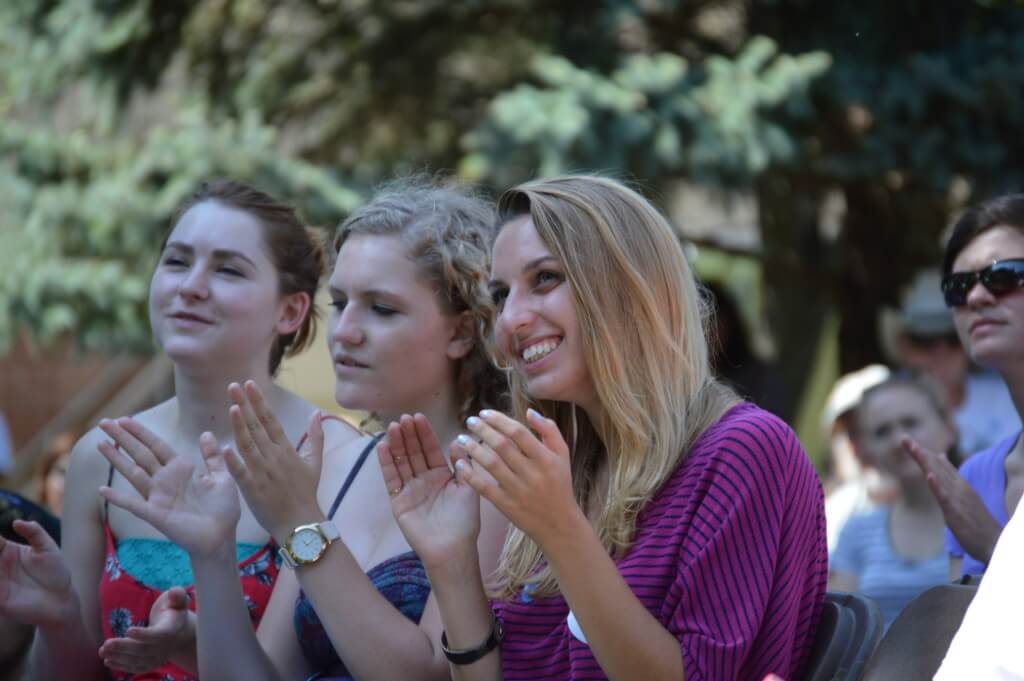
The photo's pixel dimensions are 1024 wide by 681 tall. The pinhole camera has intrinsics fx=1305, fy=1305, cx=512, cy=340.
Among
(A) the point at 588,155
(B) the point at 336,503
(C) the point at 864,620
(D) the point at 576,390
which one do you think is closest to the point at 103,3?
(A) the point at 588,155

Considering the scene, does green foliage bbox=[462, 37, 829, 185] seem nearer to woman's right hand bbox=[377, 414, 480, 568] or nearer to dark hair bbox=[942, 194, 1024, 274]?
dark hair bbox=[942, 194, 1024, 274]

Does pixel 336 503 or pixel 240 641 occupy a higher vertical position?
pixel 336 503

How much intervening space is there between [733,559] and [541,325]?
61cm

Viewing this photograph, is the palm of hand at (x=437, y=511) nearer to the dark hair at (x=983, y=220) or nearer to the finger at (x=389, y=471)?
the finger at (x=389, y=471)

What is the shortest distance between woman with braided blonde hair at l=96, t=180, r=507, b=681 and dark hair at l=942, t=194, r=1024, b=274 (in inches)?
47.8

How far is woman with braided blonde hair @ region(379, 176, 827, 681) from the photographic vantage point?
2.33 metres

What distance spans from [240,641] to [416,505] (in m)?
0.54

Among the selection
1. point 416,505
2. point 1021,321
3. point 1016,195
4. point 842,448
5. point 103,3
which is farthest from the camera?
point 103,3

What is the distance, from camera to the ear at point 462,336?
330 cm

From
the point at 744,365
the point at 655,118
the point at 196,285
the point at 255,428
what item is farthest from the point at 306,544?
the point at 744,365

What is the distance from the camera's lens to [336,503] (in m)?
3.17

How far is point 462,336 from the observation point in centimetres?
333

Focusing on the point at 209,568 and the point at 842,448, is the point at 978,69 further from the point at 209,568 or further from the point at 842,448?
the point at 209,568

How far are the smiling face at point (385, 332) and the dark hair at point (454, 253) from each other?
4 centimetres
